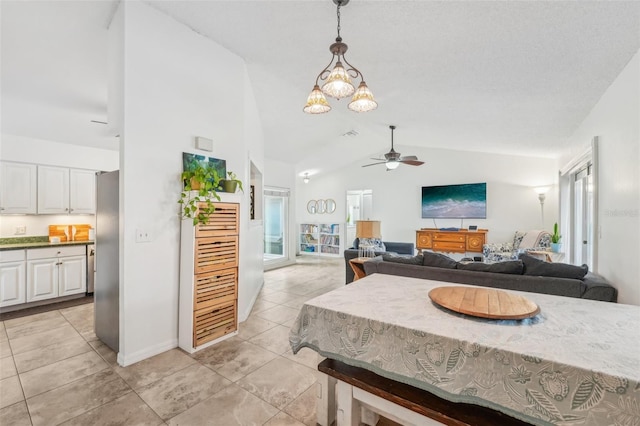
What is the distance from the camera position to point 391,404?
1369 millimetres

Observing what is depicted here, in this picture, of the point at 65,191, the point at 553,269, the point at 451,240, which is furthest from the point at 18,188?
the point at 451,240

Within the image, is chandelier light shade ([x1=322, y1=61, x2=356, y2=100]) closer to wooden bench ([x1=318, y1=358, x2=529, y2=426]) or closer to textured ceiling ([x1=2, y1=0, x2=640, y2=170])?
textured ceiling ([x1=2, y1=0, x2=640, y2=170])

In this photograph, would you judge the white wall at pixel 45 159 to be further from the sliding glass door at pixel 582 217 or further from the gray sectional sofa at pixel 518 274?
the sliding glass door at pixel 582 217

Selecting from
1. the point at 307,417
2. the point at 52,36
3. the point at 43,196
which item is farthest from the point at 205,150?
the point at 43,196

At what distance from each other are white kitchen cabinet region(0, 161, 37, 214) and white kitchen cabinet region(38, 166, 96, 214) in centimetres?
7

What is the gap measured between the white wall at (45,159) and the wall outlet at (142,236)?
3.15 metres

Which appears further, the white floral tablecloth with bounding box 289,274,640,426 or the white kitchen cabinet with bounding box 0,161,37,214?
the white kitchen cabinet with bounding box 0,161,37,214

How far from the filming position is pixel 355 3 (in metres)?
1.98

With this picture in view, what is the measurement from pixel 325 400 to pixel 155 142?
247cm

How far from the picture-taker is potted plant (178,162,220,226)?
256 cm

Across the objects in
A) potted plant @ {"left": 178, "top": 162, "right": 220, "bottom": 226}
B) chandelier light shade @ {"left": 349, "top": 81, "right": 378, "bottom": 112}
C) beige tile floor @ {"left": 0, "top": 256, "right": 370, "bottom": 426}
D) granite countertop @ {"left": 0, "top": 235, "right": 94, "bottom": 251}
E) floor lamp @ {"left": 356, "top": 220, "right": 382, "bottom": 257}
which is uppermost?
chandelier light shade @ {"left": 349, "top": 81, "right": 378, "bottom": 112}

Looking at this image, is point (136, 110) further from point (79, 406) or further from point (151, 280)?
point (79, 406)

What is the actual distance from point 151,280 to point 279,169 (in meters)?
4.68

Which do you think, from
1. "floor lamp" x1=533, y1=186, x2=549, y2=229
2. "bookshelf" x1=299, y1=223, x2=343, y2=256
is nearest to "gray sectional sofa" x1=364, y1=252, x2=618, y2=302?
"floor lamp" x1=533, y1=186, x2=549, y2=229
